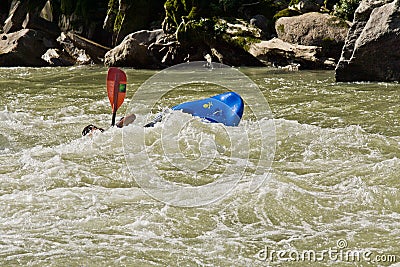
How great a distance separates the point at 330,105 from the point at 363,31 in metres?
2.61

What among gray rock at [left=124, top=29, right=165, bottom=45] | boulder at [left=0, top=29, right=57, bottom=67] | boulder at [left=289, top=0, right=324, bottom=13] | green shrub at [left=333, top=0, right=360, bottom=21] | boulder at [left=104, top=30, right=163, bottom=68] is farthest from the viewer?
boulder at [left=0, top=29, right=57, bottom=67]

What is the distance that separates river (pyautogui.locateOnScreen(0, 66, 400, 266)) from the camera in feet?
11.6

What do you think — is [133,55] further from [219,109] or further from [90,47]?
[219,109]

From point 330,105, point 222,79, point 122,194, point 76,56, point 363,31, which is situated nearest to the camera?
point 122,194

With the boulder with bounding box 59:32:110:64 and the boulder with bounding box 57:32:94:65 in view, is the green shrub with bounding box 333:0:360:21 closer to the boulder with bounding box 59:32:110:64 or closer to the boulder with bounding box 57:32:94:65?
the boulder with bounding box 59:32:110:64

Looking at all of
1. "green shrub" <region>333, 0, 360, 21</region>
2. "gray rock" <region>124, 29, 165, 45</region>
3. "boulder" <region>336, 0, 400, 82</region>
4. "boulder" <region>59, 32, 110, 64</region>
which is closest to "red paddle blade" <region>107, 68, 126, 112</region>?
"boulder" <region>336, 0, 400, 82</region>

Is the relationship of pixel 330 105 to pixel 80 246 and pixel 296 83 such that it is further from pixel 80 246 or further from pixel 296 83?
pixel 80 246

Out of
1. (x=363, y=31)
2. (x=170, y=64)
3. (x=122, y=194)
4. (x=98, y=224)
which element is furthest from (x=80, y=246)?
(x=170, y=64)

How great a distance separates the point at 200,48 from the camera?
13711 mm

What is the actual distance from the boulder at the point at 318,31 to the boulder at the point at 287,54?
16 cm

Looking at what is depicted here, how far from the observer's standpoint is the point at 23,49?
595 inches

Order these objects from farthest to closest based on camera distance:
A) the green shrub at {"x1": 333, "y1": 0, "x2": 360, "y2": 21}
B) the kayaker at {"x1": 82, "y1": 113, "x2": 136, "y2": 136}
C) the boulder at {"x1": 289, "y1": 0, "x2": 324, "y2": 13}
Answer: the boulder at {"x1": 289, "y1": 0, "x2": 324, "y2": 13} < the green shrub at {"x1": 333, "y1": 0, "x2": 360, "y2": 21} < the kayaker at {"x1": 82, "y1": 113, "x2": 136, "y2": 136}

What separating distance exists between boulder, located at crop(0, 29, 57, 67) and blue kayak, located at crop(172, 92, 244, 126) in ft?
31.2

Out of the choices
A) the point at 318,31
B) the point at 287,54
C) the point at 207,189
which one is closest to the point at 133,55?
the point at 287,54
